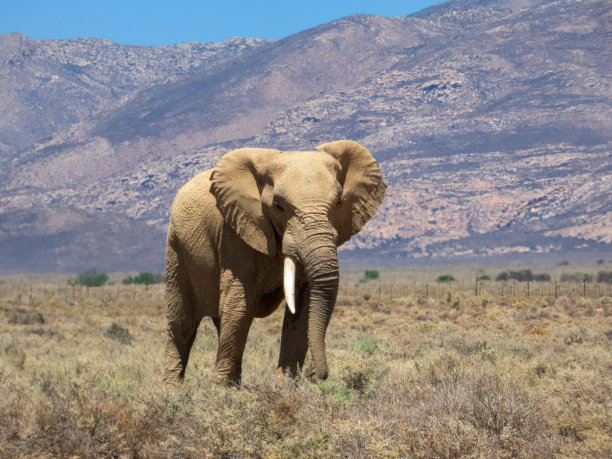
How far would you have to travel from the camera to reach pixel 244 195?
10.5 metres

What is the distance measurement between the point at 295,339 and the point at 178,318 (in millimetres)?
2269

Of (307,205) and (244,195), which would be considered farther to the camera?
(244,195)

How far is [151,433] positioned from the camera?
875 centimetres

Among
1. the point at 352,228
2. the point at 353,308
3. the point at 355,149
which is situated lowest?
the point at 353,308

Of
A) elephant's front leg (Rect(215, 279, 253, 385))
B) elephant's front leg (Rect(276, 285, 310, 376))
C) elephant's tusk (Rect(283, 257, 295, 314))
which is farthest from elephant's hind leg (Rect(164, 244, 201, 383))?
elephant's tusk (Rect(283, 257, 295, 314))

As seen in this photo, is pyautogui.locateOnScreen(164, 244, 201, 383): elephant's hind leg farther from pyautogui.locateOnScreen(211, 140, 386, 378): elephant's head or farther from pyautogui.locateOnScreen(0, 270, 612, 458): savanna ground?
pyautogui.locateOnScreen(211, 140, 386, 378): elephant's head

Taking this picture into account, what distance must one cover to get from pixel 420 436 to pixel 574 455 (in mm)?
1253

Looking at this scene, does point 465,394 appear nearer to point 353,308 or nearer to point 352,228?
point 352,228

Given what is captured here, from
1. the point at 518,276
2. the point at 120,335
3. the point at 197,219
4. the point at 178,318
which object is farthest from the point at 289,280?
the point at 518,276

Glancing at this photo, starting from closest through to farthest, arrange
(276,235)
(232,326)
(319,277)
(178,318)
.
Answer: (319,277), (276,235), (232,326), (178,318)

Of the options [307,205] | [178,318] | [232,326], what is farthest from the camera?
[178,318]

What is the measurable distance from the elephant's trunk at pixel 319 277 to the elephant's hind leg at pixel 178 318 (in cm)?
321

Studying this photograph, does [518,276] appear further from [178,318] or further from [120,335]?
[178,318]

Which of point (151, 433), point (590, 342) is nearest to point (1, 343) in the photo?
point (590, 342)
